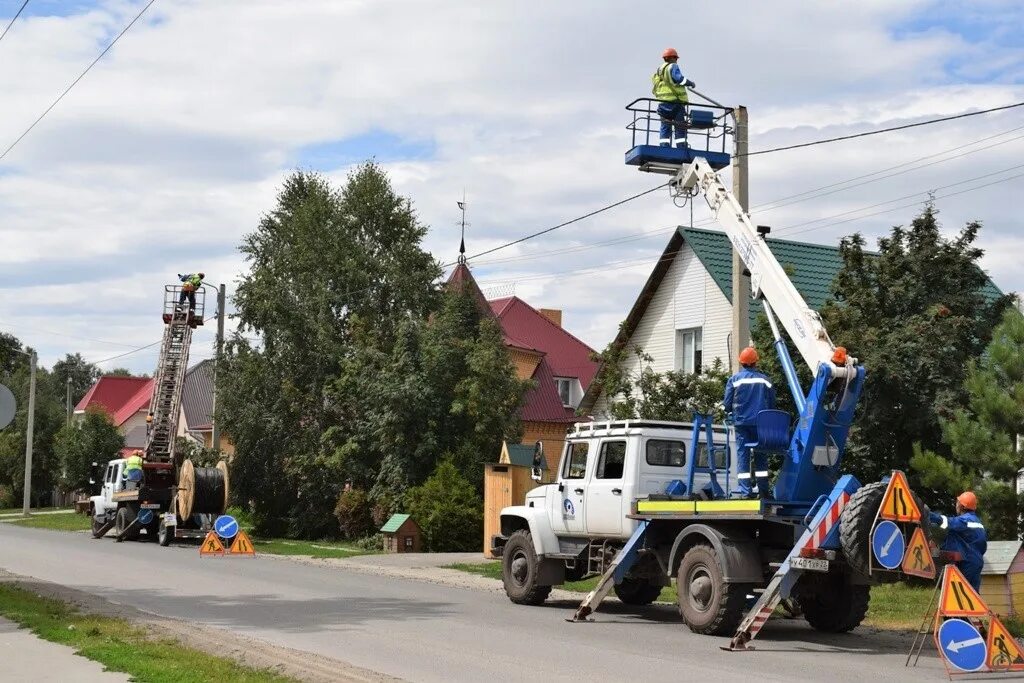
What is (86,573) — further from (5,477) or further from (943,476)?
(5,477)

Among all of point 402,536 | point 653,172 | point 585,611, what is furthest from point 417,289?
point 585,611

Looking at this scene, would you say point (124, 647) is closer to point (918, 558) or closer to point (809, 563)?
point (809, 563)

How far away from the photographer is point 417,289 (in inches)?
1613

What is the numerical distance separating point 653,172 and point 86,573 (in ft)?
41.3

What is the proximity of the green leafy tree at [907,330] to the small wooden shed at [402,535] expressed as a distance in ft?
39.5

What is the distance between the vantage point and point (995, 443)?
52.9 ft

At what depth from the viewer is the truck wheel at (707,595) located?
13.9m

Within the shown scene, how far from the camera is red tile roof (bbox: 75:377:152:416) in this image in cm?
9438

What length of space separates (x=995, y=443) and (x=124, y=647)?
35.6 feet

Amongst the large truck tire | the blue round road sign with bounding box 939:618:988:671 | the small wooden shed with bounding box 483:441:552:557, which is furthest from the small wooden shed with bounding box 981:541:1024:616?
the small wooden shed with bounding box 483:441:552:557

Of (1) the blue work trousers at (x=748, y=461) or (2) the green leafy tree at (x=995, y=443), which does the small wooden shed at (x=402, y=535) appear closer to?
(2) the green leafy tree at (x=995, y=443)

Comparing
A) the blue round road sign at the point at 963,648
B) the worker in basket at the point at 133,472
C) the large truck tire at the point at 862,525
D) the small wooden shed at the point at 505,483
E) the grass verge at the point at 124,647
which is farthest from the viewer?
the worker in basket at the point at 133,472

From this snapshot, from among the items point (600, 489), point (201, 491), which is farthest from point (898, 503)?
point (201, 491)

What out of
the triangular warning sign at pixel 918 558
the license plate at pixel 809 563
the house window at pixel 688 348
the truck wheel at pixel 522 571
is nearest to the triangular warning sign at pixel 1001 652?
the triangular warning sign at pixel 918 558
